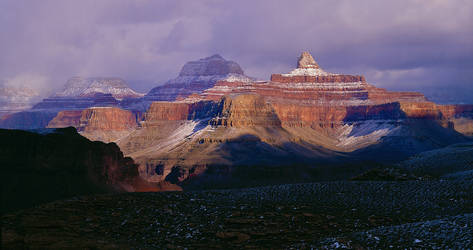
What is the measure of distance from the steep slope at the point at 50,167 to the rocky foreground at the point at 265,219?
1953 centimetres

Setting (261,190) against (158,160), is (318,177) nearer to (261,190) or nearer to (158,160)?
(158,160)

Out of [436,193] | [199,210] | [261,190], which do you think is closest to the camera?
[199,210]

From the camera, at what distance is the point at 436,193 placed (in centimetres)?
3803

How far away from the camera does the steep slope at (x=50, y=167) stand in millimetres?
53500

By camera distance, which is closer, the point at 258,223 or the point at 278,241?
the point at 278,241

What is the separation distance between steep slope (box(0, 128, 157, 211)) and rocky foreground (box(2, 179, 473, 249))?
64.1ft

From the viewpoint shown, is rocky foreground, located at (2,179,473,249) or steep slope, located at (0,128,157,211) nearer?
rocky foreground, located at (2,179,473,249)

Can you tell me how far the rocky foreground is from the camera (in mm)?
27609

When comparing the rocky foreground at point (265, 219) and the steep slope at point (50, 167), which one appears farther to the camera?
the steep slope at point (50, 167)

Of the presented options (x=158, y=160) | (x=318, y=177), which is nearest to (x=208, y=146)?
(x=158, y=160)

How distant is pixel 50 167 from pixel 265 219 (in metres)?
35.0

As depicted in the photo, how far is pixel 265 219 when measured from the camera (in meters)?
32.5

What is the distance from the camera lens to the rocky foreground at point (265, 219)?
90.6 feet

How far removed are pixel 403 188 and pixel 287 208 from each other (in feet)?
31.2
